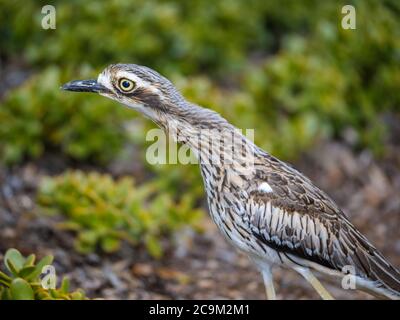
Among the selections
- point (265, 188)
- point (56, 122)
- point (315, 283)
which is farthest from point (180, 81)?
point (315, 283)

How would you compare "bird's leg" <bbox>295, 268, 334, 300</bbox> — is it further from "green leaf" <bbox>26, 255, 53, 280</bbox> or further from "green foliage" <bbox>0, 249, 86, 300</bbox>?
"green leaf" <bbox>26, 255, 53, 280</bbox>

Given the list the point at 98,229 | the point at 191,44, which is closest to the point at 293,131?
the point at 191,44

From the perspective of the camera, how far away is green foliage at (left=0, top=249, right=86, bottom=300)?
14.0 ft

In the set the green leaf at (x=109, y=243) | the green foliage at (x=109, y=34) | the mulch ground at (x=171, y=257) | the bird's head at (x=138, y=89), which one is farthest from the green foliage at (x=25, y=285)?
the green foliage at (x=109, y=34)

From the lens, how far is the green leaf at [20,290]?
4.27 metres

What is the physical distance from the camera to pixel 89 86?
16.1 ft

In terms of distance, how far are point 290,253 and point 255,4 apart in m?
6.30

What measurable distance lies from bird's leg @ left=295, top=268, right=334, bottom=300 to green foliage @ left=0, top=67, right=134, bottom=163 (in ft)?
10.3

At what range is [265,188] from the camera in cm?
475

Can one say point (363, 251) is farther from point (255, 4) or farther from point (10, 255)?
point (255, 4)

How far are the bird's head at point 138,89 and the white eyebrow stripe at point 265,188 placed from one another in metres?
0.78

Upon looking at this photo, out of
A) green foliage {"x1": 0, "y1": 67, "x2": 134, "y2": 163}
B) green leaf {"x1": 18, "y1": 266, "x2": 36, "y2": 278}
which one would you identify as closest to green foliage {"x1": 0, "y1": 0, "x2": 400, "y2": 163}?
green foliage {"x1": 0, "y1": 67, "x2": 134, "y2": 163}

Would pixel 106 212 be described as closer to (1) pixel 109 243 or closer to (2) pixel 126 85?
(1) pixel 109 243

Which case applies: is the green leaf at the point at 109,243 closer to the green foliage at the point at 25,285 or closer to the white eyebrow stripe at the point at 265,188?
the green foliage at the point at 25,285
